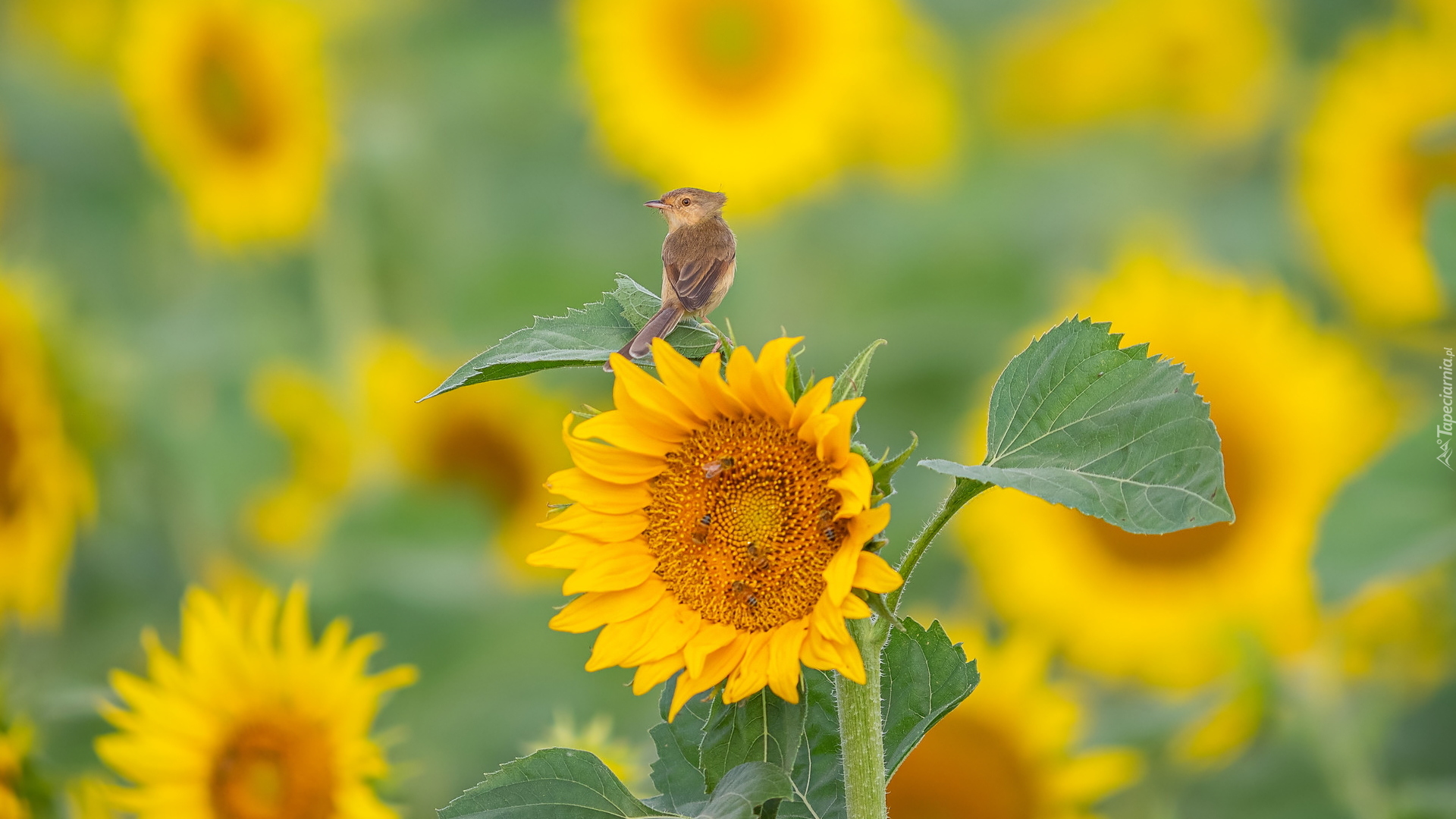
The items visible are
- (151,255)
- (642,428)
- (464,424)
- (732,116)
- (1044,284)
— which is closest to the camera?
(642,428)

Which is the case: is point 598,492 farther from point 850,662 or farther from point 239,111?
point 239,111

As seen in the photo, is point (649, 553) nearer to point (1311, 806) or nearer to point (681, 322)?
point (681, 322)

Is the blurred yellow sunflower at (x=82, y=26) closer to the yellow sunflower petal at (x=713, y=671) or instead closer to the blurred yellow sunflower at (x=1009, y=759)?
the blurred yellow sunflower at (x=1009, y=759)

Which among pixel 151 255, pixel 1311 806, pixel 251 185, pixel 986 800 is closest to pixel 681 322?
pixel 986 800

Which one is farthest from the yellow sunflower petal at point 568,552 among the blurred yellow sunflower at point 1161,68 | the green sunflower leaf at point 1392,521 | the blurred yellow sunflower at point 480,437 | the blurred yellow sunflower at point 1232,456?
the blurred yellow sunflower at point 1161,68

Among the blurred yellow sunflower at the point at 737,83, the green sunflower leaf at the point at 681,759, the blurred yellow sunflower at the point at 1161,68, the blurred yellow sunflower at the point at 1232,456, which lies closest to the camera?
the green sunflower leaf at the point at 681,759

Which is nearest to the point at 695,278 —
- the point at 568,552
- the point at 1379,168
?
the point at 568,552

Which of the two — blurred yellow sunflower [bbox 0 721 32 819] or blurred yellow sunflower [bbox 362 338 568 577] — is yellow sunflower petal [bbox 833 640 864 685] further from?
blurred yellow sunflower [bbox 362 338 568 577]
